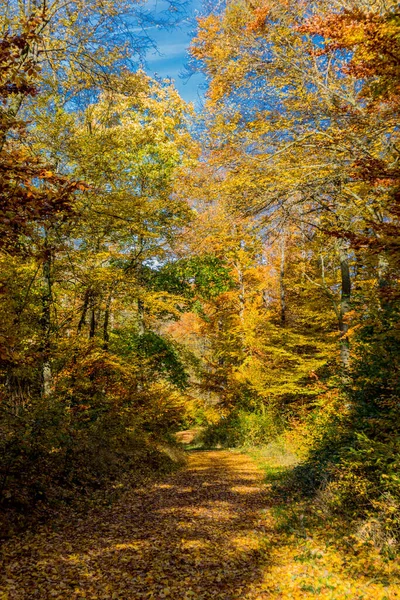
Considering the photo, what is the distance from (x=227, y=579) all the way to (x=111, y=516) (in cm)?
316

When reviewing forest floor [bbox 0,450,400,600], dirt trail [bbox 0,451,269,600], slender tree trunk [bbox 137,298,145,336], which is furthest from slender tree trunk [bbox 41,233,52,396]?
slender tree trunk [bbox 137,298,145,336]

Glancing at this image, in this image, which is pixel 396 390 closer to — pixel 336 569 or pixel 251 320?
pixel 336 569

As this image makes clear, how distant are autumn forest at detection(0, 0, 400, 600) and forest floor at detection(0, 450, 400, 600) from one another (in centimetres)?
3

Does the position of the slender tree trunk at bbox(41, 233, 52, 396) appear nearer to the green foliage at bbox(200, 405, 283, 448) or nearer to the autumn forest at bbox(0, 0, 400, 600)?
the autumn forest at bbox(0, 0, 400, 600)

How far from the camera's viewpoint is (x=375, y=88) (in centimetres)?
450

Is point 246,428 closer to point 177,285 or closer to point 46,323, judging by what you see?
point 177,285

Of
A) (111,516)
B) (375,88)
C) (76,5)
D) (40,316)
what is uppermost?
(76,5)

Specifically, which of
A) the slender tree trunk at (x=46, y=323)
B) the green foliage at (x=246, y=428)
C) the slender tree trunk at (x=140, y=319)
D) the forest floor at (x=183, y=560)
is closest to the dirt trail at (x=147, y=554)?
the forest floor at (x=183, y=560)

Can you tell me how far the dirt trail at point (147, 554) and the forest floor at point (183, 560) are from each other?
0.04 feet

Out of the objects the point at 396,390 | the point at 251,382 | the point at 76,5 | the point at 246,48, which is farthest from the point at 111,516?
the point at 251,382

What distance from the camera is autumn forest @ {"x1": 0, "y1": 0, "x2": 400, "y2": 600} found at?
4.79 m

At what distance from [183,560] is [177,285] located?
38.4 feet

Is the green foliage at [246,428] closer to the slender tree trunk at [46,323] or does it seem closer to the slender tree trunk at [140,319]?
the slender tree trunk at [140,319]

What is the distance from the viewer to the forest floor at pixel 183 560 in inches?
181
